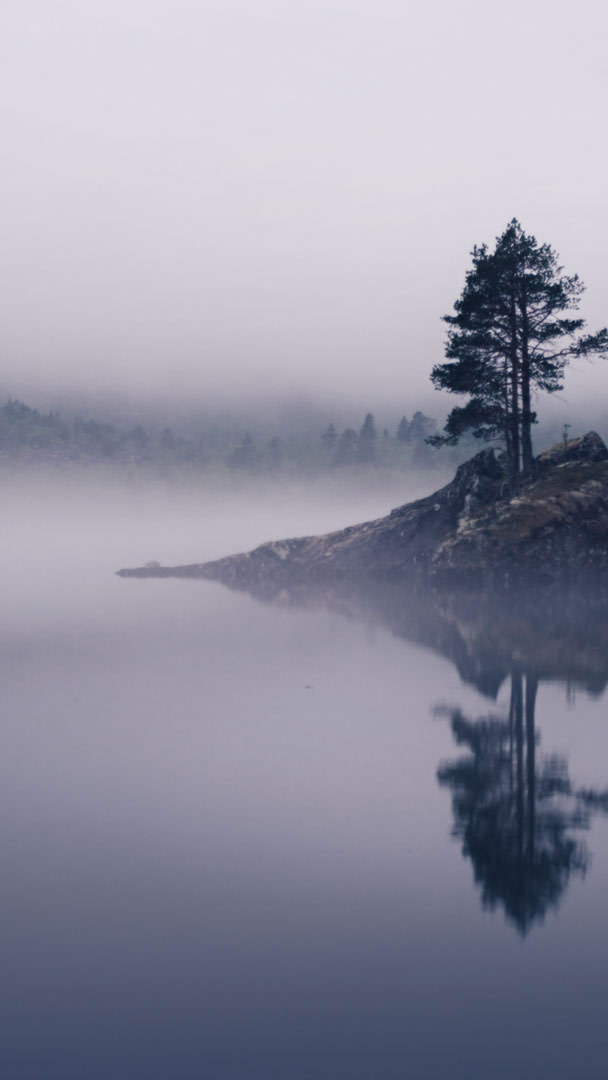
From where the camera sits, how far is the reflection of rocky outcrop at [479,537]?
47938 mm

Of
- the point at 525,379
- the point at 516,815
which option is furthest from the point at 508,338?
the point at 516,815

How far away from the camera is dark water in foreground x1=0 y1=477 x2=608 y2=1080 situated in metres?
7.74

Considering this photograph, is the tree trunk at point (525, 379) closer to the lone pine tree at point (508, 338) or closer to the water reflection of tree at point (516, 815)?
the lone pine tree at point (508, 338)

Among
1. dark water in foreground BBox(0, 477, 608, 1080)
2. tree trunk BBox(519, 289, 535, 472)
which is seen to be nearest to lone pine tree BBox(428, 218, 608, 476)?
tree trunk BBox(519, 289, 535, 472)

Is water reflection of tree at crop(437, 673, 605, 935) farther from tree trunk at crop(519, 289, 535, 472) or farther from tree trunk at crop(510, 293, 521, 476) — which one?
tree trunk at crop(510, 293, 521, 476)

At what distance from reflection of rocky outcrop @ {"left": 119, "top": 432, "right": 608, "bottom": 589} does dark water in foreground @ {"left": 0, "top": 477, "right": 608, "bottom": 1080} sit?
23827 millimetres

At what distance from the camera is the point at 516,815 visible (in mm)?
13227

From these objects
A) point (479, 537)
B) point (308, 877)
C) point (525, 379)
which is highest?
point (525, 379)

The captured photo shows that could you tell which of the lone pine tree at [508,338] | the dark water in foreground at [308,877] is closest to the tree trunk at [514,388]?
the lone pine tree at [508,338]

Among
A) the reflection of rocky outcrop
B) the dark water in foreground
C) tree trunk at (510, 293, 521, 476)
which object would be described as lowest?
the dark water in foreground

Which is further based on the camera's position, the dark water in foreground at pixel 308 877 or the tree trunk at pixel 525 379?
the tree trunk at pixel 525 379

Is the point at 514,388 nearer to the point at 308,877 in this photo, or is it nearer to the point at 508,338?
the point at 508,338

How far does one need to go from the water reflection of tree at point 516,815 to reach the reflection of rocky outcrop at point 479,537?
30.1m

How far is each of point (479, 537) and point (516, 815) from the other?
37808 mm
